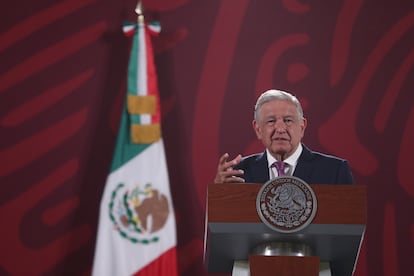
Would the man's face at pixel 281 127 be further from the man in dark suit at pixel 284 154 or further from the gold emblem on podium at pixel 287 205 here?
the gold emblem on podium at pixel 287 205

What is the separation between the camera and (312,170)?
111 inches

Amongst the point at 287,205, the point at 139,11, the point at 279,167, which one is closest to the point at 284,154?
the point at 279,167

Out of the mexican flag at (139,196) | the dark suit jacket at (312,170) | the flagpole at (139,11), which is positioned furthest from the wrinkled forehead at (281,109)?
the flagpole at (139,11)

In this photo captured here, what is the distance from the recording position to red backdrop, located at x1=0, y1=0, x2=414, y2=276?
179 inches

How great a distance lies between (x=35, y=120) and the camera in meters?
4.69

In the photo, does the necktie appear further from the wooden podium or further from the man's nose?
the wooden podium

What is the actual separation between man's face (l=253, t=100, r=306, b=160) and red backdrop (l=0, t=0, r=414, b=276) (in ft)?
5.72

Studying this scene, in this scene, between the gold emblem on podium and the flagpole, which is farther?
the flagpole

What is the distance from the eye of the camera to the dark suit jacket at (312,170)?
278 centimetres

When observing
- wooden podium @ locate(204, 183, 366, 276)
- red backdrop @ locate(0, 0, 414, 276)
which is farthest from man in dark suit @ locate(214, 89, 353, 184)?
red backdrop @ locate(0, 0, 414, 276)

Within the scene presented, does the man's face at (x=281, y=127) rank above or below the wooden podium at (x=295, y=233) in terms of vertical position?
above

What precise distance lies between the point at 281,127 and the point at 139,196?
69.7 inches

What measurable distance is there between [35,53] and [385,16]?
2414 mm

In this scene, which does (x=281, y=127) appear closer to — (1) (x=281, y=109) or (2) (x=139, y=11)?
(1) (x=281, y=109)
